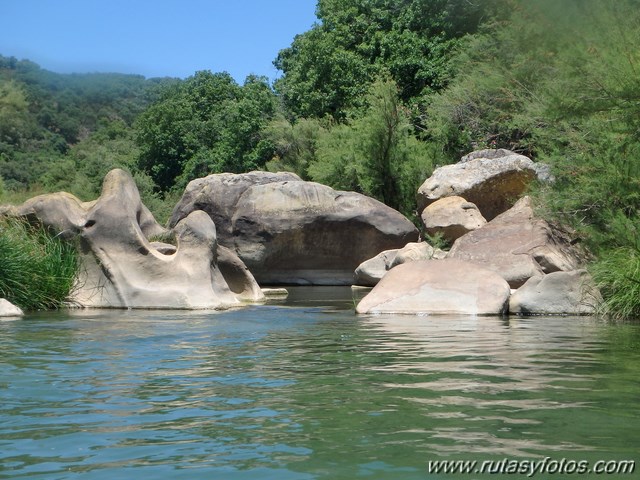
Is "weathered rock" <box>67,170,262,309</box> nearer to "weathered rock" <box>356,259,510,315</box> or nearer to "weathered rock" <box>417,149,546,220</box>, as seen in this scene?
"weathered rock" <box>356,259,510,315</box>

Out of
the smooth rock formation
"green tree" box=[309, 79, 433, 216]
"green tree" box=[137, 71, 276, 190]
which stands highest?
"green tree" box=[137, 71, 276, 190]

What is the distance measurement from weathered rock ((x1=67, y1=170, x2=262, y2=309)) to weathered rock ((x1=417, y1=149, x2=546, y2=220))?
9.12 metres

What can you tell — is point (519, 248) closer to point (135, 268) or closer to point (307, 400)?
point (135, 268)

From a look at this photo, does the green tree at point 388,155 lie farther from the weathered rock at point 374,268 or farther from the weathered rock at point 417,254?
the weathered rock at point 417,254

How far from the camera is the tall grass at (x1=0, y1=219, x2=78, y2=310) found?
15.1 m

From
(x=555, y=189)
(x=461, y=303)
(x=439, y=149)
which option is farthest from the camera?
(x=439, y=149)

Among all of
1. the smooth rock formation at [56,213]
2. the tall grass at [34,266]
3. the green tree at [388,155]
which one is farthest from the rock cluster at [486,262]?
the green tree at [388,155]

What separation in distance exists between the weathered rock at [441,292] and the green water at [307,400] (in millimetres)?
2146

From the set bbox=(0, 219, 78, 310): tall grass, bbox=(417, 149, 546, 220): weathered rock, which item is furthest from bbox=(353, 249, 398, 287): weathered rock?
bbox=(0, 219, 78, 310): tall grass

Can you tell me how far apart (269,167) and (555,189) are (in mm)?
22849

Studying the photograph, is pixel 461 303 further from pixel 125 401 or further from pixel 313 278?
pixel 313 278

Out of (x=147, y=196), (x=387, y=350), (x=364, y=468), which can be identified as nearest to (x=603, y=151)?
(x=387, y=350)

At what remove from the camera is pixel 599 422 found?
5.67m

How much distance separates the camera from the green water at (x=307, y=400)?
486cm
